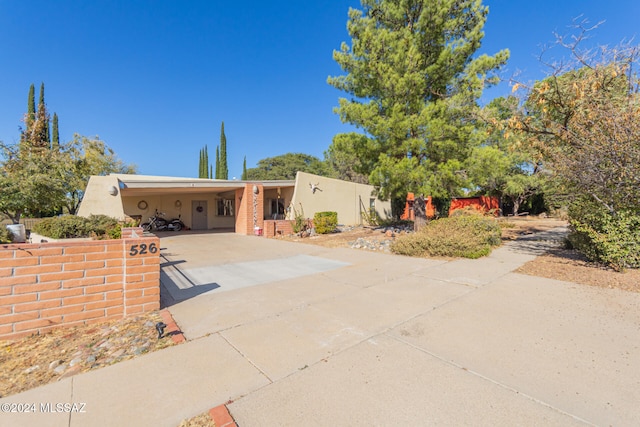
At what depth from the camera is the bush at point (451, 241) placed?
24.7 feet

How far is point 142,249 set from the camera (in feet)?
11.8

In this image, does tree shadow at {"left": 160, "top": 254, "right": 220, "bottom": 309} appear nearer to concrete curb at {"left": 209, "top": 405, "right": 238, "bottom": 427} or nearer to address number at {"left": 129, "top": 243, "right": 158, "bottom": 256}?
address number at {"left": 129, "top": 243, "right": 158, "bottom": 256}

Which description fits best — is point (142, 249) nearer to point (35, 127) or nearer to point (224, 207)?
point (224, 207)

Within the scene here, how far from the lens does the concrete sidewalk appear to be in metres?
1.92

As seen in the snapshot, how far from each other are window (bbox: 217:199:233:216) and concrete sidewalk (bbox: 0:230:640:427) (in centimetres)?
1531

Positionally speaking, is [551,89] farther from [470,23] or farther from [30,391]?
[30,391]

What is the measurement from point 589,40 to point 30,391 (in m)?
10.5

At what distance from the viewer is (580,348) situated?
110 inches

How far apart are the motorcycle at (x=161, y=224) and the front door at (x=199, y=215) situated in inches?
30.1

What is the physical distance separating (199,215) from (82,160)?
8.20m

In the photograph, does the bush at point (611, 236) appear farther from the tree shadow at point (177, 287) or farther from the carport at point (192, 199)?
the carport at point (192, 199)

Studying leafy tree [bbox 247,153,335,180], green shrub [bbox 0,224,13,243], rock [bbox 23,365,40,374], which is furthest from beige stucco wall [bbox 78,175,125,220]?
leafy tree [bbox 247,153,335,180]

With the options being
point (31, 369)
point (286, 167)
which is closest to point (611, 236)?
point (31, 369)

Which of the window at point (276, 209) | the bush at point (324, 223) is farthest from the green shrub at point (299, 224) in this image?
the window at point (276, 209)
